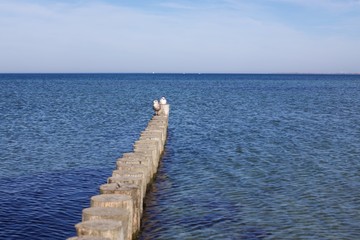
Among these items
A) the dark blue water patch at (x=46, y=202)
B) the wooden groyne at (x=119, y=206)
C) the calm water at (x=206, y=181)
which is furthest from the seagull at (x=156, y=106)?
the wooden groyne at (x=119, y=206)

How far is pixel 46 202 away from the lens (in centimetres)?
1186

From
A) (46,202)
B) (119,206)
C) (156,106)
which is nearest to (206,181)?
(46,202)

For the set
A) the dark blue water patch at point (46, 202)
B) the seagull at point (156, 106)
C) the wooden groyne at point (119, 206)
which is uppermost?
the seagull at point (156, 106)

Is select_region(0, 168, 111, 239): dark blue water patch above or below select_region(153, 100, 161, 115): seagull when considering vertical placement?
below

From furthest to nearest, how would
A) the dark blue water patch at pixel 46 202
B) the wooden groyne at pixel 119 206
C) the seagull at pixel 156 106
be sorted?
the seagull at pixel 156 106 → the dark blue water patch at pixel 46 202 → the wooden groyne at pixel 119 206

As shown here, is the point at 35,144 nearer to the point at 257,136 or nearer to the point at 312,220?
the point at 257,136

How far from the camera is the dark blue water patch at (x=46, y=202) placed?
394 inches

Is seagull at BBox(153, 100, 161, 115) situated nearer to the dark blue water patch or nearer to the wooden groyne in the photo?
the dark blue water patch

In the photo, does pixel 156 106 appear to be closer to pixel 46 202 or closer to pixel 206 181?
pixel 206 181

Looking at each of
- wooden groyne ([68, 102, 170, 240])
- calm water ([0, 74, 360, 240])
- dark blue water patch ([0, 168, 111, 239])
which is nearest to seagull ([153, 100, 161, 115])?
calm water ([0, 74, 360, 240])

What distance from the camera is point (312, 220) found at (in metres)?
10.6

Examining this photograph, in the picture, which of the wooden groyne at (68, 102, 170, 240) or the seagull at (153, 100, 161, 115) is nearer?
the wooden groyne at (68, 102, 170, 240)

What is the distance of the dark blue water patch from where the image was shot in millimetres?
10008

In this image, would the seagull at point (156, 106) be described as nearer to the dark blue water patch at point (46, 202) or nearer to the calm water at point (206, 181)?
the calm water at point (206, 181)
